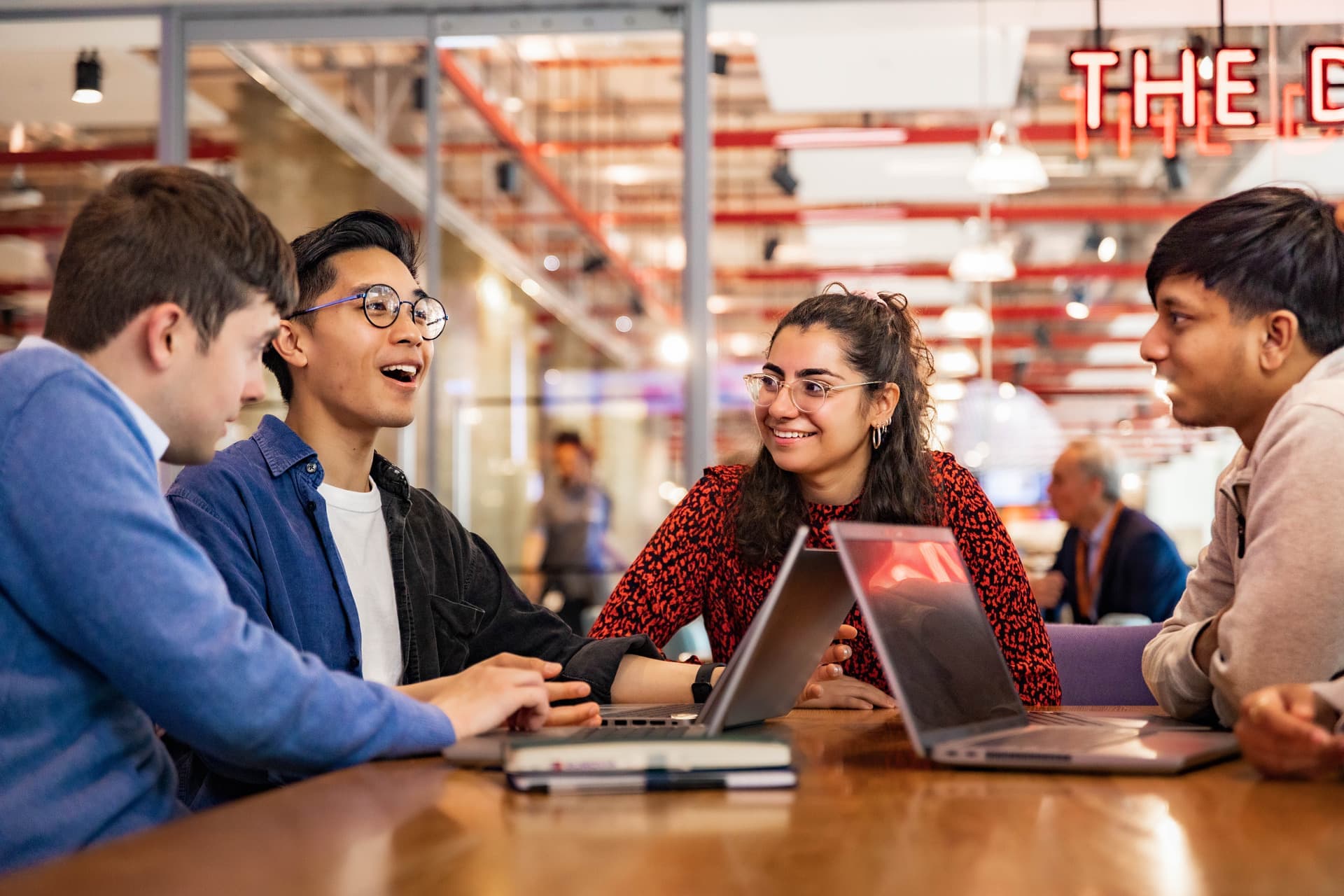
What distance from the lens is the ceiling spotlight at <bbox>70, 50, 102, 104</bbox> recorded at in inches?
243

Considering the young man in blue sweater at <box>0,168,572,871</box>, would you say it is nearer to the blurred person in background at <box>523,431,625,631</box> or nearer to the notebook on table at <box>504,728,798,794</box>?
the notebook on table at <box>504,728,798,794</box>

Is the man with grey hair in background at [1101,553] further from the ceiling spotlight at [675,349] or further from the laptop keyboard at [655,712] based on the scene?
the laptop keyboard at [655,712]

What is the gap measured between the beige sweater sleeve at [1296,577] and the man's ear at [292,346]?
1.36 metres

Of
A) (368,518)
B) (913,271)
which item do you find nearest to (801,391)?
(368,518)

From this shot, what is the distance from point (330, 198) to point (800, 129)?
114 inches

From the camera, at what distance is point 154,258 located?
52.1 inches

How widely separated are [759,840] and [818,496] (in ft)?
4.99

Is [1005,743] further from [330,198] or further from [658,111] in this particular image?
[330,198]

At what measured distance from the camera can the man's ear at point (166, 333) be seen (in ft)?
4.29

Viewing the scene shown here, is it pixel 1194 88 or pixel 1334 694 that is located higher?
pixel 1194 88

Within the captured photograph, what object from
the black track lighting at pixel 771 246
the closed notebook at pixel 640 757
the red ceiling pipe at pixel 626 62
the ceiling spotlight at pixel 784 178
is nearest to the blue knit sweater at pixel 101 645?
the closed notebook at pixel 640 757

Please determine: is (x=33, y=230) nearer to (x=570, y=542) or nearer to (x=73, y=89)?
(x=73, y=89)

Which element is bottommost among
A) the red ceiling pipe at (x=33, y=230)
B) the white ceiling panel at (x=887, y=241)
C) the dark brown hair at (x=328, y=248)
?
the dark brown hair at (x=328, y=248)

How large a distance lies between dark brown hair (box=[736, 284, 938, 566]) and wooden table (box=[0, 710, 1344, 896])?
110 cm
